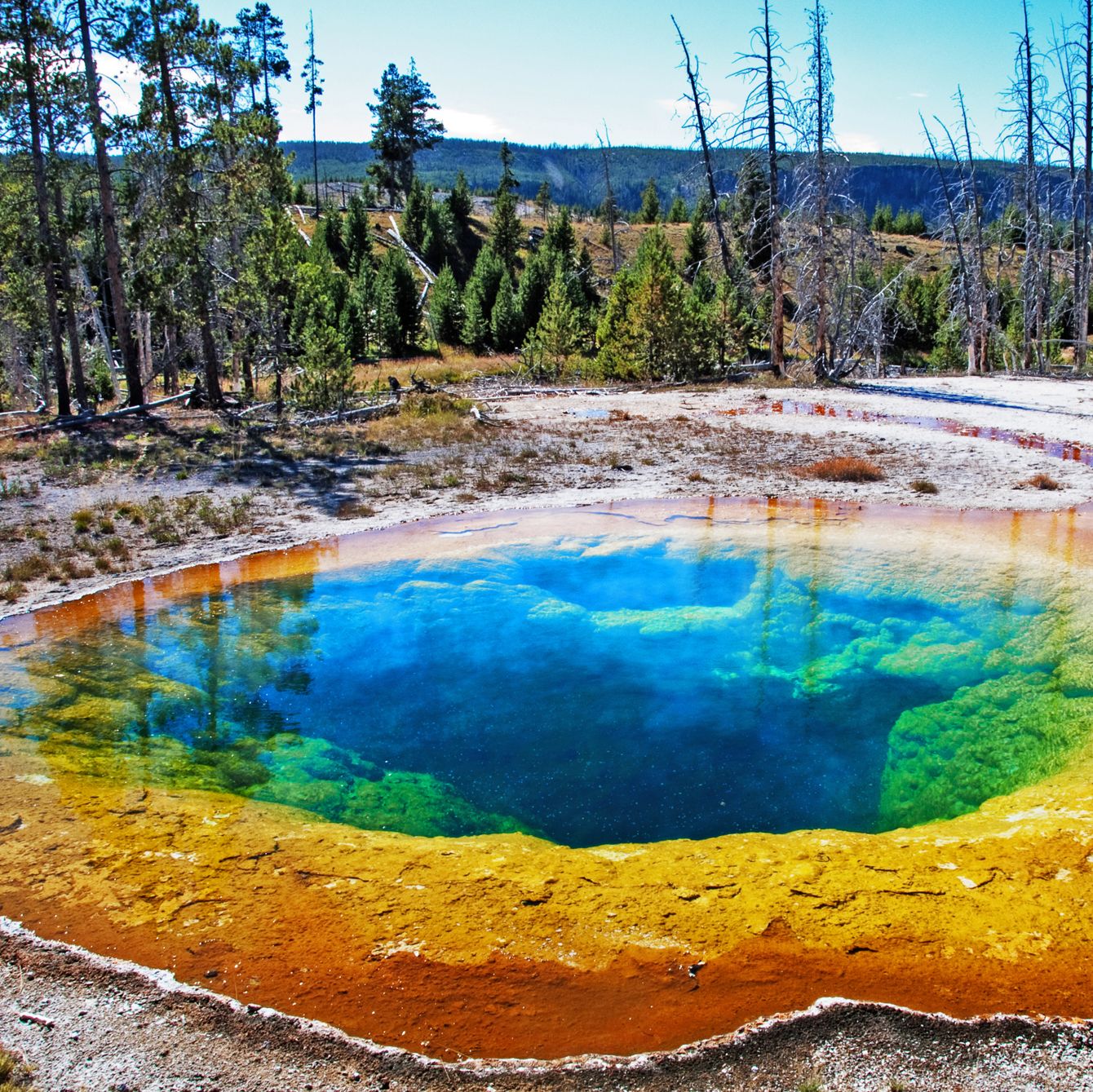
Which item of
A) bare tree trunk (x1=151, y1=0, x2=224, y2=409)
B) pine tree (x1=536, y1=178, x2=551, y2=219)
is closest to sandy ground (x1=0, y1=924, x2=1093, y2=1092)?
bare tree trunk (x1=151, y1=0, x2=224, y2=409)

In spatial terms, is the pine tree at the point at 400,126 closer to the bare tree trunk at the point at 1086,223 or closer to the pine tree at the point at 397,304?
the pine tree at the point at 397,304

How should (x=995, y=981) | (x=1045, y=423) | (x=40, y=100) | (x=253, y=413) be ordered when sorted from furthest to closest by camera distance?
1. (x=253, y=413)
2. (x=40, y=100)
3. (x=1045, y=423)
4. (x=995, y=981)

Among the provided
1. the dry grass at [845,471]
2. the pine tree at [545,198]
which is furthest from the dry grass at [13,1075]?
the pine tree at [545,198]

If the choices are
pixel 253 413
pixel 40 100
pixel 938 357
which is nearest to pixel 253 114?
pixel 40 100

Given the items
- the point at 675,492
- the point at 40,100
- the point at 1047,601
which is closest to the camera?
the point at 1047,601

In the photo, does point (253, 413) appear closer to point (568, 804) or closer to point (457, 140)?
point (568, 804)
